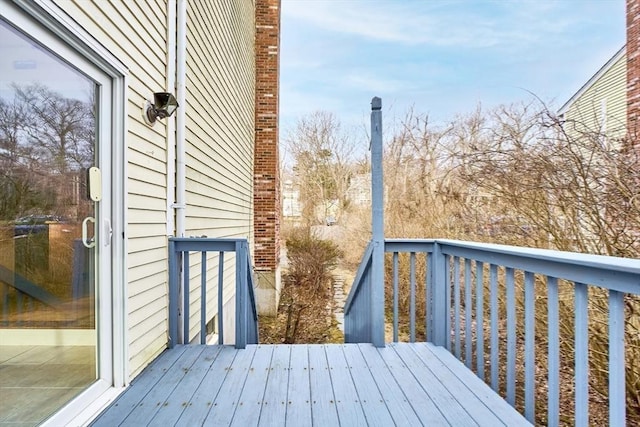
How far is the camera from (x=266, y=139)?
8039 mm

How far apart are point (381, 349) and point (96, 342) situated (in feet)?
6.43

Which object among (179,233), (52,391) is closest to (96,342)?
(52,391)

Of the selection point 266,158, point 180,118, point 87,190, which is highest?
point 266,158

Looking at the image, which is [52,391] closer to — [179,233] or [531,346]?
[179,233]

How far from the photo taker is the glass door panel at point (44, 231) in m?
1.51

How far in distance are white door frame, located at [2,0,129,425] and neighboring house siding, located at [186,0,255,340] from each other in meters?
1.35

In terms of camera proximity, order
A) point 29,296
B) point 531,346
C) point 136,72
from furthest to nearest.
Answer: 1. point 136,72
2. point 531,346
3. point 29,296

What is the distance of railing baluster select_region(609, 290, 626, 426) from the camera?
4.32 feet

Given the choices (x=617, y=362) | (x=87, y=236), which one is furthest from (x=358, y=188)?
(x=617, y=362)

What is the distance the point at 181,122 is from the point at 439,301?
273cm

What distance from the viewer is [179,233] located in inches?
127

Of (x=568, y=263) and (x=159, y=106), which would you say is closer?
(x=568, y=263)

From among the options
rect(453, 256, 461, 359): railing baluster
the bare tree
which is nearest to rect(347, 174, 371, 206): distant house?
the bare tree

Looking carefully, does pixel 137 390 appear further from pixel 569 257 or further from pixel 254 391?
pixel 569 257
